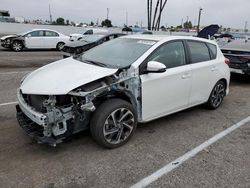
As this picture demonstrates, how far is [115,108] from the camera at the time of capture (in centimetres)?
358

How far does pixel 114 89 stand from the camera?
3617 mm

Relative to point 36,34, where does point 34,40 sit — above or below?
below

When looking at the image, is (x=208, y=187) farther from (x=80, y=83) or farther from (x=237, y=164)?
(x=80, y=83)

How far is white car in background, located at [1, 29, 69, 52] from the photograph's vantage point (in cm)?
1520

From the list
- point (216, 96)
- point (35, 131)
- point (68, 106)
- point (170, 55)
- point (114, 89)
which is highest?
point (170, 55)

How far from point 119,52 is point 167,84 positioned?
0.97 metres

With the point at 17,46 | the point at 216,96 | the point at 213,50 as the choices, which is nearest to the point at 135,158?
the point at 216,96

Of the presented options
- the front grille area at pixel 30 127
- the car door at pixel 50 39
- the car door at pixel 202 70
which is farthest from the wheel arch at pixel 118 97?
the car door at pixel 50 39

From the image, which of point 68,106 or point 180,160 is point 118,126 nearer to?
point 68,106

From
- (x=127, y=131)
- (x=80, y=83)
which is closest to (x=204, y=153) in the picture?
(x=127, y=131)

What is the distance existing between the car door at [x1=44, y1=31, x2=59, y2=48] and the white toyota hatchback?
12882mm

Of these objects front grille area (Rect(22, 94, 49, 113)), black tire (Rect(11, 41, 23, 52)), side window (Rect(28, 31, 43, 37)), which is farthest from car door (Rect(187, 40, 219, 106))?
side window (Rect(28, 31, 43, 37))

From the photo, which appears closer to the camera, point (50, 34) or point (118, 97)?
point (118, 97)

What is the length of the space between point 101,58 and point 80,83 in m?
1.12
